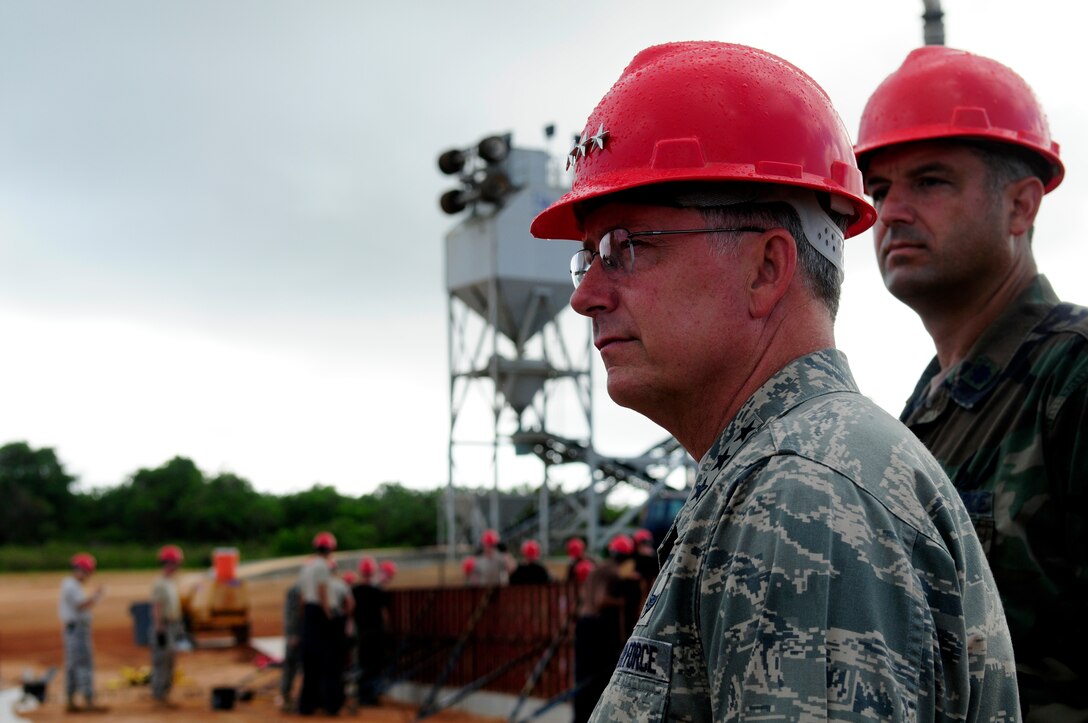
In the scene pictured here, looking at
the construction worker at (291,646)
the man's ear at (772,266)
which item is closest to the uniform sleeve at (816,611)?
the man's ear at (772,266)

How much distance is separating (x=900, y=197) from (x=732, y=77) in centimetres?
135

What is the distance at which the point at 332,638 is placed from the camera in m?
16.3

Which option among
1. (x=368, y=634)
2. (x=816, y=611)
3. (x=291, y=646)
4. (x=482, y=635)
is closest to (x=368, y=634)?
(x=368, y=634)

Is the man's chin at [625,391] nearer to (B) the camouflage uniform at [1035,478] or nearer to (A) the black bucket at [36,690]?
(B) the camouflage uniform at [1035,478]

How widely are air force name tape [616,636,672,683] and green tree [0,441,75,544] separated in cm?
5382

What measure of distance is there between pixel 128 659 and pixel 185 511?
24526 millimetres

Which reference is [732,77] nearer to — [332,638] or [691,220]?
[691,220]

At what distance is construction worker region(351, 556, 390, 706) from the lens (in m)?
18.0

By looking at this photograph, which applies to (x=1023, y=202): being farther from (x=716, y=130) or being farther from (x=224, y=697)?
(x=224, y=697)

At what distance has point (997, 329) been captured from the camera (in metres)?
3.02

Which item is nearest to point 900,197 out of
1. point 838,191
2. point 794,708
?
point 838,191

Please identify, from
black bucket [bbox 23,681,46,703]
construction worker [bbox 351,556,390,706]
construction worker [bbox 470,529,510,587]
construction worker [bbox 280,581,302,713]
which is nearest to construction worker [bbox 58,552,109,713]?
black bucket [bbox 23,681,46,703]

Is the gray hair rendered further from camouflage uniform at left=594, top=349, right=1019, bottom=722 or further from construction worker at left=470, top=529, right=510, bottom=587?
construction worker at left=470, top=529, right=510, bottom=587

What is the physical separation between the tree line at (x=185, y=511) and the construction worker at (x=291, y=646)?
29.9 meters
